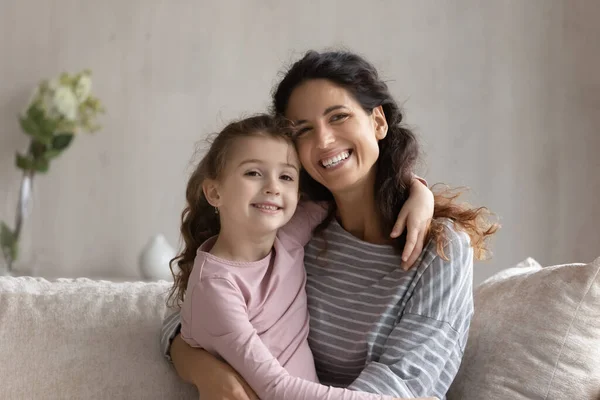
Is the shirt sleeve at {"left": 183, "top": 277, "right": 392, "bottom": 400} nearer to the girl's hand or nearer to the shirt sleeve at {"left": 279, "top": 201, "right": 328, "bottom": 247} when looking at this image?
the girl's hand

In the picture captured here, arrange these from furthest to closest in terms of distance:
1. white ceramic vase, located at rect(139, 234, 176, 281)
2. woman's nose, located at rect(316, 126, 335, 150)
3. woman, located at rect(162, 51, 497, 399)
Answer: white ceramic vase, located at rect(139, 234, 176, 281)
woman's nose, located at rect(316, 126, 335, 150)
woman, located at rect(162, 51, 497, 399)

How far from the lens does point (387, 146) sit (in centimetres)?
174

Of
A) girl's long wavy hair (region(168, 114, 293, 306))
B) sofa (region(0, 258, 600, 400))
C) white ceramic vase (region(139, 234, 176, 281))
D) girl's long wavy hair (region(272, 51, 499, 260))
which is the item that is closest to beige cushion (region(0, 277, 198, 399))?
sofa (region(0, 258, 600, 400))

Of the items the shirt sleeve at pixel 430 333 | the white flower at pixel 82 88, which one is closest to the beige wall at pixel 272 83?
the white flower at pixel 82 88

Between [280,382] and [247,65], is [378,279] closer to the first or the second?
[280,382]

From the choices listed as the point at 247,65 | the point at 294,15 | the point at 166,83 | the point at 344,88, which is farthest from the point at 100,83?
the point at 344,88

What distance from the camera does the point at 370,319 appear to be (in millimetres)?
1586

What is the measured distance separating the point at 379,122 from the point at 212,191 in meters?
0.40

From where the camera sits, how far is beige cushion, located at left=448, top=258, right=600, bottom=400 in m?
1.54

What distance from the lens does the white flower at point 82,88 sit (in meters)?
3.21

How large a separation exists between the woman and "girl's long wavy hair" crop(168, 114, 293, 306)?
72 millimetres

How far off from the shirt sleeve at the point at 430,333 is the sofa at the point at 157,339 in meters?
0.12

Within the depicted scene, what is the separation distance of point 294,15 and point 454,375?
2.19m

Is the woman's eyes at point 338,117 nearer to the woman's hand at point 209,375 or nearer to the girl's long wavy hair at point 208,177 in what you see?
the girl's long wavy hair at point 208,177
